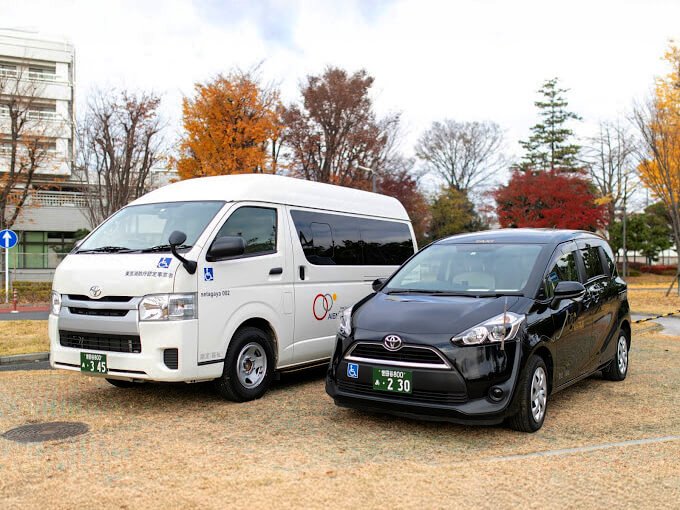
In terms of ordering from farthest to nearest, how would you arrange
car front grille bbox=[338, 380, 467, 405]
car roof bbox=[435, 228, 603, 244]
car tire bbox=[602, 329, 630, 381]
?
car tire bbox=[602, 329, 630, 381], car roof bbox=[435, 228, 603, 244], car front grille bbox=[338, 380, 467, 405]

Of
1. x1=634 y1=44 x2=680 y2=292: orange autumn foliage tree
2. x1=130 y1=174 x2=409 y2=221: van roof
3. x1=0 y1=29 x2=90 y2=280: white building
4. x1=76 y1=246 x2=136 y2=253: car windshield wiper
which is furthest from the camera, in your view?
x1=0 y1=29 x2=90 y2=280: white building

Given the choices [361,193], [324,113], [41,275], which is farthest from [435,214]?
[361,193]

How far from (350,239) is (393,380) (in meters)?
3.48

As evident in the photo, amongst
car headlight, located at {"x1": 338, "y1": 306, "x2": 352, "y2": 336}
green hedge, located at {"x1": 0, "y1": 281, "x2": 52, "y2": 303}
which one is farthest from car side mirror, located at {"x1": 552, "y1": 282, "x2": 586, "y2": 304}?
green hedge, located at {"x1": 0, "y1": 281, "x2": 52, "y2": 303}

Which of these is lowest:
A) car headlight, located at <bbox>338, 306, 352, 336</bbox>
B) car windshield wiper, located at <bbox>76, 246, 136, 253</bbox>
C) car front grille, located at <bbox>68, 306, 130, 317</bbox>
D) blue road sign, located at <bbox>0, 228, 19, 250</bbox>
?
car headlight, located at <bbox>338, 306, 352, 336</bbox>

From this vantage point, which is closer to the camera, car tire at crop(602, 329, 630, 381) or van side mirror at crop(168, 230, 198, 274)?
van side mirror at crop(168, 230, 198, 274)

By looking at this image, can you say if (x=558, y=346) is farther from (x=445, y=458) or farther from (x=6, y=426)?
(x=6, y=426)

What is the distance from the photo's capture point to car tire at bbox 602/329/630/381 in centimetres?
762

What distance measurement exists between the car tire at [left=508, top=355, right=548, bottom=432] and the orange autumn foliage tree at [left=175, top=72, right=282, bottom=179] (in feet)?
57.2

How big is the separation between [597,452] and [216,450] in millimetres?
2912

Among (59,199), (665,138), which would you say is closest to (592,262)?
(665,138)

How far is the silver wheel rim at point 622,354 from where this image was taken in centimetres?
765

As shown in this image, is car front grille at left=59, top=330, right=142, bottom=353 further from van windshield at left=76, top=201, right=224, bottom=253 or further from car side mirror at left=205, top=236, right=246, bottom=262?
car side mirror at left=205, top=236, right=246, bottom=262

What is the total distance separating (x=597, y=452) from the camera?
486cm
